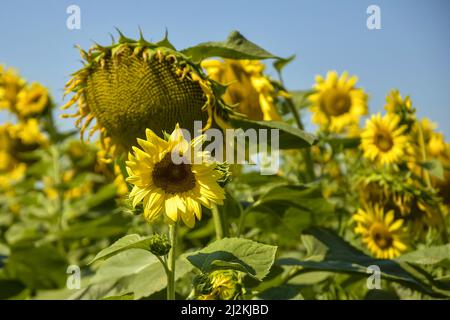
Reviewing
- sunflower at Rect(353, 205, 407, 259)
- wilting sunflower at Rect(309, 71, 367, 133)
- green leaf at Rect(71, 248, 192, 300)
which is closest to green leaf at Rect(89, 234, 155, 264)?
green leaf at Rect(71, 248, 192, 300)

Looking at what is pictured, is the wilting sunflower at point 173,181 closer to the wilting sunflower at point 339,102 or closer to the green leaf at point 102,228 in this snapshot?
the green leaf at point 102,228

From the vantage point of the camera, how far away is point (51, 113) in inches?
144

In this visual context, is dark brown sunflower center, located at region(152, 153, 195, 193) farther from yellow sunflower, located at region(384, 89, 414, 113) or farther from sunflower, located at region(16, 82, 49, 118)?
sunflower, located at region(16, 82, 49, 118)

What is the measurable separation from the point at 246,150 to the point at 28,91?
249cm

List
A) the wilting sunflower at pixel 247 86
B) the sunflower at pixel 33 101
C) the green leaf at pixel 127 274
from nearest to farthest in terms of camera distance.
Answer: the green leaf at pixel 127 274 < the wilting sunflower at pixel 247 86 < the sunflower at pixel 33 101

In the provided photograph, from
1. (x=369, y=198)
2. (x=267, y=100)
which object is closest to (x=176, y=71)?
(x=267, y=100)

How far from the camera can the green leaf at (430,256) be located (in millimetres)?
1564

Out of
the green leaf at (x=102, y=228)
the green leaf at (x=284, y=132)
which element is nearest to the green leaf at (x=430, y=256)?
the green leaf at (x=284, y=132)

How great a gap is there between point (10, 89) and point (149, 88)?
2.74 metres

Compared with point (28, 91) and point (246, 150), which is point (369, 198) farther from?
point (28, 91)

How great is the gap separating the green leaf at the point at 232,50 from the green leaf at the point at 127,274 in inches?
20.3

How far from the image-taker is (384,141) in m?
2.33

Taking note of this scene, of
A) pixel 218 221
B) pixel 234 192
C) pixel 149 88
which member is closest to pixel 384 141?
pixel 234 192

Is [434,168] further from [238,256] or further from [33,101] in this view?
[33,101]
